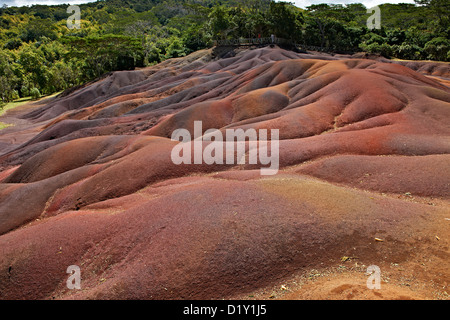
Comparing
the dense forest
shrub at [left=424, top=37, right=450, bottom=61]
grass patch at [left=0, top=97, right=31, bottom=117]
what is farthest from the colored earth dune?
shrub at [left=424, top=37, right=450, bottom=61]

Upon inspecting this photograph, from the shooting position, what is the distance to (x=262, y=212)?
1073cm

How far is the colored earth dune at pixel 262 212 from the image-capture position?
8500 mm

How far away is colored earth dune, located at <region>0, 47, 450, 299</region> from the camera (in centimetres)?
850

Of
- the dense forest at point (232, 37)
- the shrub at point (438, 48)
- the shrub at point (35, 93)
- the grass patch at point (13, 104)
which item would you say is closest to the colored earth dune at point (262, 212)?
the grass patch at point (13, 104)

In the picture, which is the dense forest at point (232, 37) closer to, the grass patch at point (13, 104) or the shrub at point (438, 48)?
the shrub at point (438, 48)

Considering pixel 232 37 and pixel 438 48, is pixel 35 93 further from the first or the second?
pixel 438 48

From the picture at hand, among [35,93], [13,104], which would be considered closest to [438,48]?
[35,93]

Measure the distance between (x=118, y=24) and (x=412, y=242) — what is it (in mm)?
102168

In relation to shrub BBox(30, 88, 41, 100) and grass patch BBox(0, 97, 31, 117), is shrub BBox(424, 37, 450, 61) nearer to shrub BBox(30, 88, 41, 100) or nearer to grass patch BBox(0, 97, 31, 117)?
grass patch BBox(0, 97, 31, 117)

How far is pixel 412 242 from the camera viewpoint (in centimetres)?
923

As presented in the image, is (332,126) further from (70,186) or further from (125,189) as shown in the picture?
(70,186)

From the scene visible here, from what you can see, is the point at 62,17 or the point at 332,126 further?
the point at 62,17
